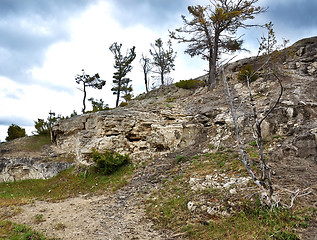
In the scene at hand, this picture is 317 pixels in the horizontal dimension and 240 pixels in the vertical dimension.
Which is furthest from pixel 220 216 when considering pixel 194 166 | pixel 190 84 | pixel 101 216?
pixel 190 84

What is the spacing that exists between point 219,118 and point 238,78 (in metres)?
7.74

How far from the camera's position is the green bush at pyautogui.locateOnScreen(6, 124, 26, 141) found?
23.9 metres

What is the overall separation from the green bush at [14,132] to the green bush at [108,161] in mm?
15398

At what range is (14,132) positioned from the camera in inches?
949

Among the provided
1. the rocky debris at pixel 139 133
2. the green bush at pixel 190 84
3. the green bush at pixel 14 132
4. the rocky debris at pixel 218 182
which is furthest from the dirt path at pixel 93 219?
the green bush at pixel 190 84

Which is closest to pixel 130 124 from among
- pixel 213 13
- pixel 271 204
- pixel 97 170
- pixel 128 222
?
pixel 97 170

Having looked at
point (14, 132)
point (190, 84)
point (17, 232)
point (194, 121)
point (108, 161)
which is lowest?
point (17, 232)

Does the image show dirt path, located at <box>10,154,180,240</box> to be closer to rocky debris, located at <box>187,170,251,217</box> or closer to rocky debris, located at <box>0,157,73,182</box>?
rocky debris, located at <box>187,170,251,217</box>

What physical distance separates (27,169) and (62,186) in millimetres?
5879

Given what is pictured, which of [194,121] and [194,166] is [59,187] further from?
[194,121]

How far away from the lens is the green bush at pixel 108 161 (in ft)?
45.4

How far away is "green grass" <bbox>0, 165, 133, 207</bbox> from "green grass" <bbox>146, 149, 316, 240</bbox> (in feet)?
14.2

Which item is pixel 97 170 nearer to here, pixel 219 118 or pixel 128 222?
pixel 128 222

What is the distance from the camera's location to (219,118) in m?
14.6
